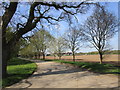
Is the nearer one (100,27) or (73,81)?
(73,81)

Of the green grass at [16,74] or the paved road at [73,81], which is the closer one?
the paved road at [73,81]

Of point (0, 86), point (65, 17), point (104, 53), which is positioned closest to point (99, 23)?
point (104, 53)

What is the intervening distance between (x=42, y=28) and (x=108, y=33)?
867cm

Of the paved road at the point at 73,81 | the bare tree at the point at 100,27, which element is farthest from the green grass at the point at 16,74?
the bare tree at the point at 100,27

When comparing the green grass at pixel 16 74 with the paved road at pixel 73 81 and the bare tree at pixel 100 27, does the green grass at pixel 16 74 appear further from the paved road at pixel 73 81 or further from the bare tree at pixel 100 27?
the bare tree at pixel 100 27

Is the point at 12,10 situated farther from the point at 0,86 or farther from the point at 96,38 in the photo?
the point at 96,38

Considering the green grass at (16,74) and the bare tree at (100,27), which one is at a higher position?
the bare tree at (100,27)

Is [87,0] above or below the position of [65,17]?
above

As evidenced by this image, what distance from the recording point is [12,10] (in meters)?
8.91

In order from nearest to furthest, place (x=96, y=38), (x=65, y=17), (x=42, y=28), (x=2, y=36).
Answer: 1. (x=2, y=36)
2. (x=65, y=17)
3. (x=42, y=28)
4. (x=96, y=38)

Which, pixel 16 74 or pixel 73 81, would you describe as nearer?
pixel 73 81

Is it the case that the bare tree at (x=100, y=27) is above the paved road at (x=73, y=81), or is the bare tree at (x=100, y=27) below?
above

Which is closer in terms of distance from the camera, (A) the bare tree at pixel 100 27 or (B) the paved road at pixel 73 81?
(B) the paved road at pixel 73 81

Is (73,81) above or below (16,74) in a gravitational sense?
above
